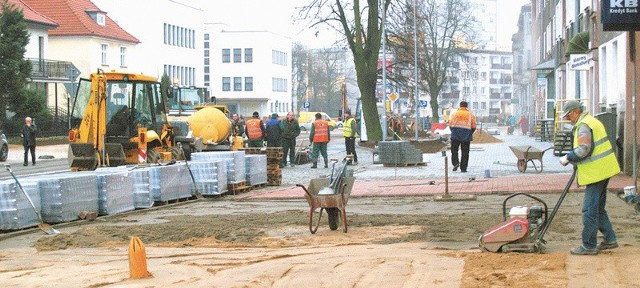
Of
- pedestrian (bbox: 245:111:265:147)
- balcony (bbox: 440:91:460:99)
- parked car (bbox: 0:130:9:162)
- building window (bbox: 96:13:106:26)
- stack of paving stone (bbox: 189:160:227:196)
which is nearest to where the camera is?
stack of paving stone (bbox: 189:160:227:196)

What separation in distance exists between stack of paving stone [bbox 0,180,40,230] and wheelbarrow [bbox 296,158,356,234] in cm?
441

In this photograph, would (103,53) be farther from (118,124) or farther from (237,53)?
(118,124)

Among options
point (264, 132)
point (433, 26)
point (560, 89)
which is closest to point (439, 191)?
point (264, 132)

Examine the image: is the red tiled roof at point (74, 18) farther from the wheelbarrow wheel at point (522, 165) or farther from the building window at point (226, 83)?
the wheelbarrow wheel at point (522, 165)

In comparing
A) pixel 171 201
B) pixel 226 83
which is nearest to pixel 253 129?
pixel 171 201

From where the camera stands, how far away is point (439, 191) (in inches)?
890

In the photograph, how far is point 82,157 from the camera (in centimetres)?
2495

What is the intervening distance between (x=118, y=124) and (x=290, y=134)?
32.4 feet

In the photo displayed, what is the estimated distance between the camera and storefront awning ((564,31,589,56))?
36.5 m

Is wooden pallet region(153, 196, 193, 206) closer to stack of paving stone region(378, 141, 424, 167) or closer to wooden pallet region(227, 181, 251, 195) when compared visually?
wooden pallet region(227, 181, 251, 195)

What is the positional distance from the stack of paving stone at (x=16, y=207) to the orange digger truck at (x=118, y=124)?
780 centimetres

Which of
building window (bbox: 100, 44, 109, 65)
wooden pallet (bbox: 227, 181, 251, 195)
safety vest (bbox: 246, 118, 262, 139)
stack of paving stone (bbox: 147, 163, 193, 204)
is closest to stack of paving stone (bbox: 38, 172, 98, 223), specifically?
stack of paving stone (bbox: 147, 163, 193, 204)

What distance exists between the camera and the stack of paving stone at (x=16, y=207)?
1627cm

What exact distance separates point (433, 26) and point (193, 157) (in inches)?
2409
